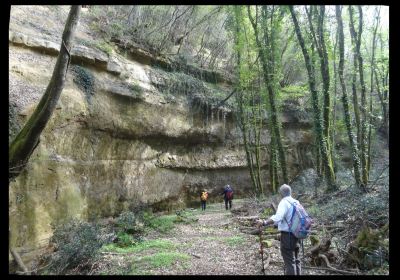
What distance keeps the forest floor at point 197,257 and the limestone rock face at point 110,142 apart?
160 inches

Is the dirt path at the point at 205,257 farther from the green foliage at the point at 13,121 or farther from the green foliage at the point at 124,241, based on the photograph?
the green foliage at the point at 13,121

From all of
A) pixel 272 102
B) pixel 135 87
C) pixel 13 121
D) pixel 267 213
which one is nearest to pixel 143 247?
pixel 267 213

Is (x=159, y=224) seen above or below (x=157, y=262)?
below

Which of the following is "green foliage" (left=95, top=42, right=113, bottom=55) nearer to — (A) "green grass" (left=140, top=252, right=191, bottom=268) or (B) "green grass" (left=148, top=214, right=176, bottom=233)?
(B) "green grass" (left=148, top=214, right=176, bottom=233)

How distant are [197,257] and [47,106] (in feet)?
17.8

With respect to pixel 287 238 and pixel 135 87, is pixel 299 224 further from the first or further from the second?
pixel 135 87

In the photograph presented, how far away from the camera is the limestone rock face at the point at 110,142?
12141mm

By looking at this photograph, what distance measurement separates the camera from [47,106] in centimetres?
834

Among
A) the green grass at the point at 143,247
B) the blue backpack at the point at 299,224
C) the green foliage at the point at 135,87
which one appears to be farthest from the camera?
the green foliage at the point at 135,87

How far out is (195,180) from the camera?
77.6 feet

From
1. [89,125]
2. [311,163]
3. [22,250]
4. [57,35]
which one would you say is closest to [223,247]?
[22,250]

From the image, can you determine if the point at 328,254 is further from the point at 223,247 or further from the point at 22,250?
the point at 22,250

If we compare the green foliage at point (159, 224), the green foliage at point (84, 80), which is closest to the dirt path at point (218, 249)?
the green foliage at point (159, 224)

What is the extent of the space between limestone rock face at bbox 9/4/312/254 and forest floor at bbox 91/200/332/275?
4070 millimetres
